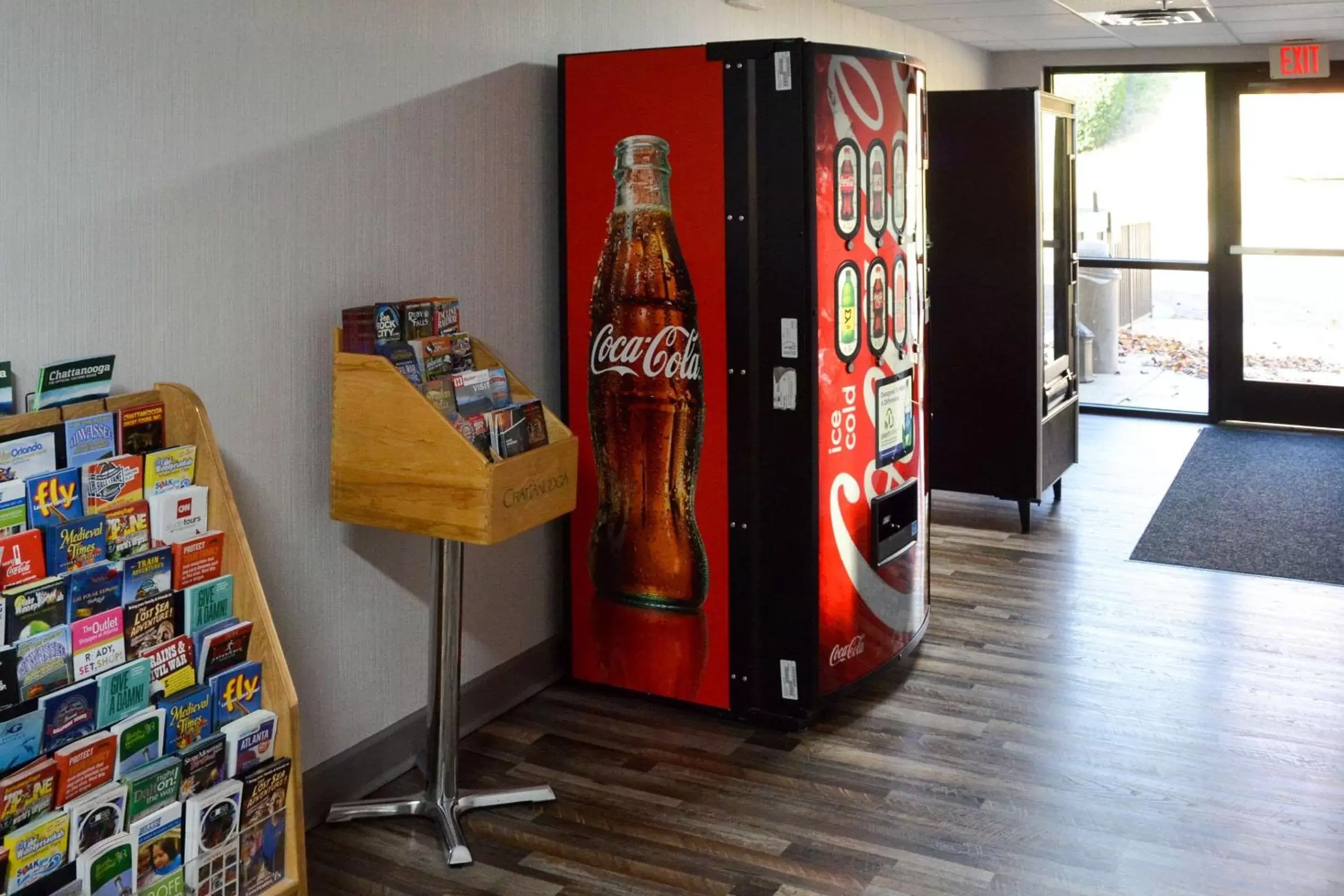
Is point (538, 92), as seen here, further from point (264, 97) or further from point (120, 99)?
point (120, 99)

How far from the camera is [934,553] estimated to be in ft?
17.2

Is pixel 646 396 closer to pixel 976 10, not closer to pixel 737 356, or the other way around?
pixel 737 356

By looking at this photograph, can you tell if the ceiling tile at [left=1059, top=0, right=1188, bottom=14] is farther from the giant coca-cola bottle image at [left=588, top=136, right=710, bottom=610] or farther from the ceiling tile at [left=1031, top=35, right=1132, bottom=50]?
the giant coca-cola bottle image at [left=588, top=136, right=710, bottom=610]

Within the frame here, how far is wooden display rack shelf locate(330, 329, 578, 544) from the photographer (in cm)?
272

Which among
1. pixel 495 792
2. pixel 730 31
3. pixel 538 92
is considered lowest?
pixel 495 792

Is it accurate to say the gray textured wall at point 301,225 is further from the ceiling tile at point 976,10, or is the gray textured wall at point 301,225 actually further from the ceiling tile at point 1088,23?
the ceiling tile at point 1088,23

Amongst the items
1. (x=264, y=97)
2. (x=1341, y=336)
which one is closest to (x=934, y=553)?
(x=264, y=97)

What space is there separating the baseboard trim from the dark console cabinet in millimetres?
2174

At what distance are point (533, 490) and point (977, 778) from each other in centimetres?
134

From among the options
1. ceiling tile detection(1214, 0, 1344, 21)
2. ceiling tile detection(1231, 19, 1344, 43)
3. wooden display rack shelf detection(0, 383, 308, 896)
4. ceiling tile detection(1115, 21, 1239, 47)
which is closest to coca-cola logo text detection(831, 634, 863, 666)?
wooden display rack shelf detection(0, 383, 308, 896)

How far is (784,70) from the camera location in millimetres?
3262

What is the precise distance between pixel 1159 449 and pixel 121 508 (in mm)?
6100

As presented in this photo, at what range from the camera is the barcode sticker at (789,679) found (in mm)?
3520

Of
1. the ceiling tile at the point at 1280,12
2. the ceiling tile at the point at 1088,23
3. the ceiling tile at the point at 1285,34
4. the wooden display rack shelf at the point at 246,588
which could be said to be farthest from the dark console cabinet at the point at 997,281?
the wooden display rack shelf at the point at 246,588
